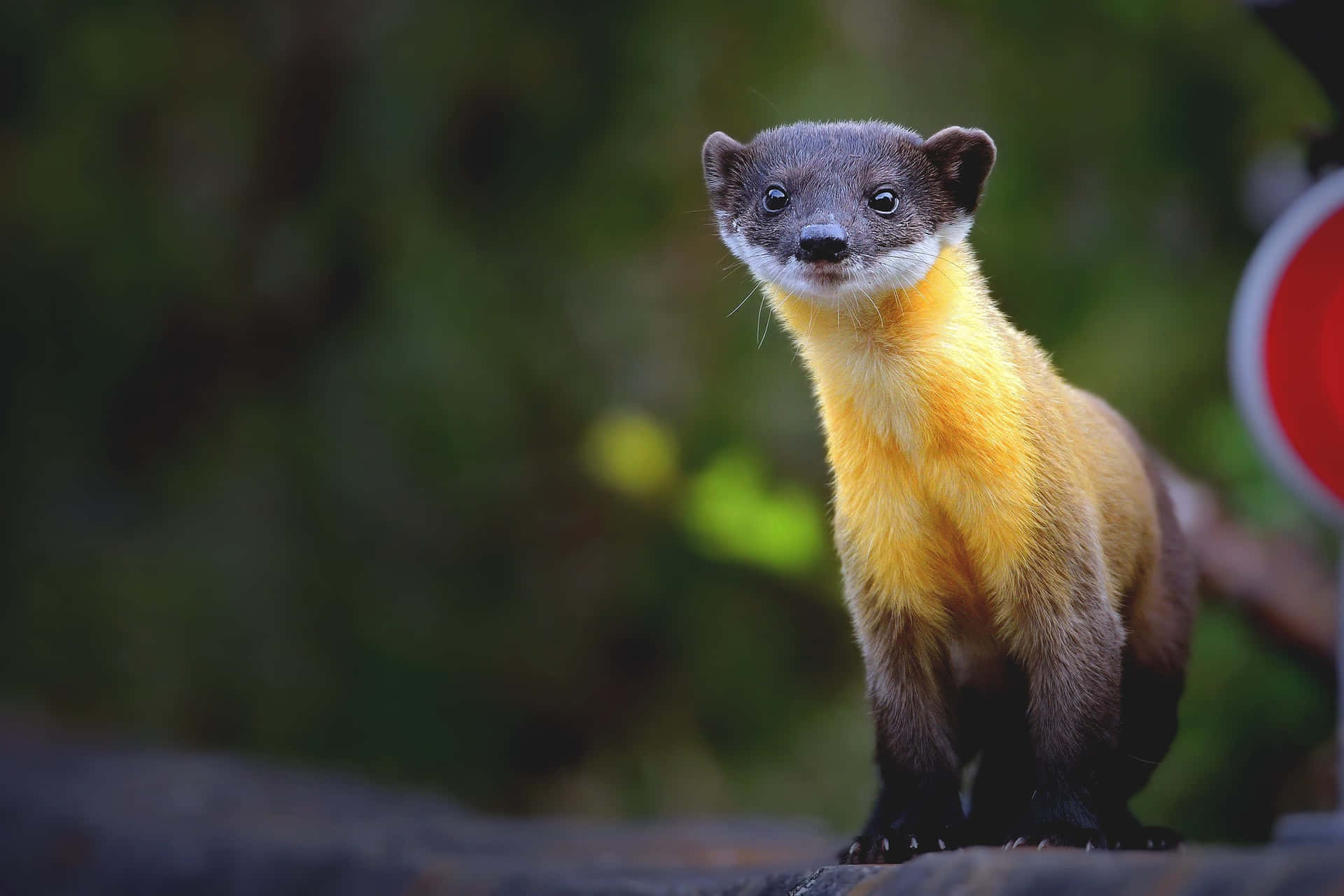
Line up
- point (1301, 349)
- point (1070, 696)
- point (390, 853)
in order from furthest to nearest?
point (390, 853) < point (1301, 349) < point (1070, 696)

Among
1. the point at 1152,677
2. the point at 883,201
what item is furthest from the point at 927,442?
the point at 1152,677

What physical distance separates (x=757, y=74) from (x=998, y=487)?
5.66 m

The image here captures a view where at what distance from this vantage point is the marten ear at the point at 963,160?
311 cm

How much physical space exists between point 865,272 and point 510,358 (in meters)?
6.06

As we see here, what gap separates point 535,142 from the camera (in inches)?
363

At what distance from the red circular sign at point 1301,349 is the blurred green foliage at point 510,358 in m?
3.60

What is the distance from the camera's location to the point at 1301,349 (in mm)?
3580

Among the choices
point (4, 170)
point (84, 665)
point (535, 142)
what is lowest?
point (84, 665)

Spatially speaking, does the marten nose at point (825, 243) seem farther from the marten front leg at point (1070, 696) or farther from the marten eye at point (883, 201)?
the marten front leg at point (1070, 696)

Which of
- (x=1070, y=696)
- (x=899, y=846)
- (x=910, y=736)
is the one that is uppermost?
(x=1070, y=696)

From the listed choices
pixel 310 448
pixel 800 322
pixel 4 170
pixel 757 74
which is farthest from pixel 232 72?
pixel 800 322

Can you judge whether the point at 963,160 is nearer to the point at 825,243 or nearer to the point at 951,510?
the point at 825,243

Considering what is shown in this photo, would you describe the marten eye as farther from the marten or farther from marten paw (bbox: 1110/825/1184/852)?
marten paw (bbox: 1110/825/1184/852)

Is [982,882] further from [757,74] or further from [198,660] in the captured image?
[198,660]
